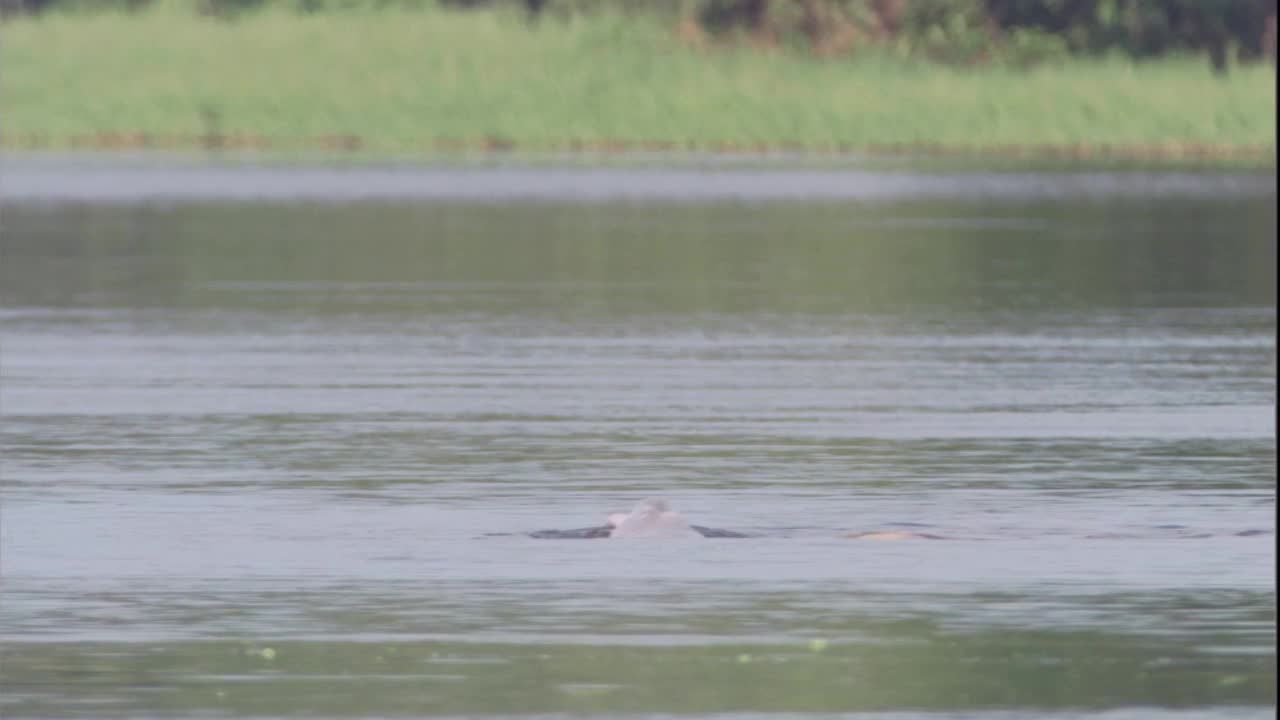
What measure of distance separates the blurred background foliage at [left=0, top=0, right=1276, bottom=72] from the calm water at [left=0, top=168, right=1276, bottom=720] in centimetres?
3281

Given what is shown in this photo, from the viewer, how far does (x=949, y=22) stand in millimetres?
63219

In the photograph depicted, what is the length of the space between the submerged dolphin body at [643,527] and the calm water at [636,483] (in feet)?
0.46

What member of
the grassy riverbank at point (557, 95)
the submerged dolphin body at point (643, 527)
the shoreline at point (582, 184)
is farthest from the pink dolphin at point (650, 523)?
the grassy riverbank at point (557, 95)

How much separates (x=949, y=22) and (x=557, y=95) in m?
8.53

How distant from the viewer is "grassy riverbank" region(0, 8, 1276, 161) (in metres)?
56.2

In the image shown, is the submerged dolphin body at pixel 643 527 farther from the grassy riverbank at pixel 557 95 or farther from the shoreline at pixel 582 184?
the grassy riverbank at pixel 557 95

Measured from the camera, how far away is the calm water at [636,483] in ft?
31.8

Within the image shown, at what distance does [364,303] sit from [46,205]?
569 inches

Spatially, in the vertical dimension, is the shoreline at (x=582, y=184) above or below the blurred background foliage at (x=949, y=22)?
above

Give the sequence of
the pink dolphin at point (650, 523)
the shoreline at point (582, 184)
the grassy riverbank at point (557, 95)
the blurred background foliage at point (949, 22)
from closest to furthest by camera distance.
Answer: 1. the pink dolphin at point (650, 523)
2. the shoreline at point (582, 184)
3. the grassy riverbank at point (557, 95)
4. the blurred background foliage at point (949, 22)

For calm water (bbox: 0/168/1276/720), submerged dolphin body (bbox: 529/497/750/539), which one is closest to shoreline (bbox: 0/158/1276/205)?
calm water (bbox: 0/168/1276/720)

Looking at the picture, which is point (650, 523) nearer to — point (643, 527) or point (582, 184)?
point (643, 527)

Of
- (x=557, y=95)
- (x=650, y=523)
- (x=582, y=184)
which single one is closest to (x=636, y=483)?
(x=650, y=523)

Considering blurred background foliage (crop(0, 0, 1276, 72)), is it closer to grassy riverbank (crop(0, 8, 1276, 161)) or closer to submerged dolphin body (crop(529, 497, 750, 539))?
grassy riverbank (crop(0, 8, 1276, 161))
